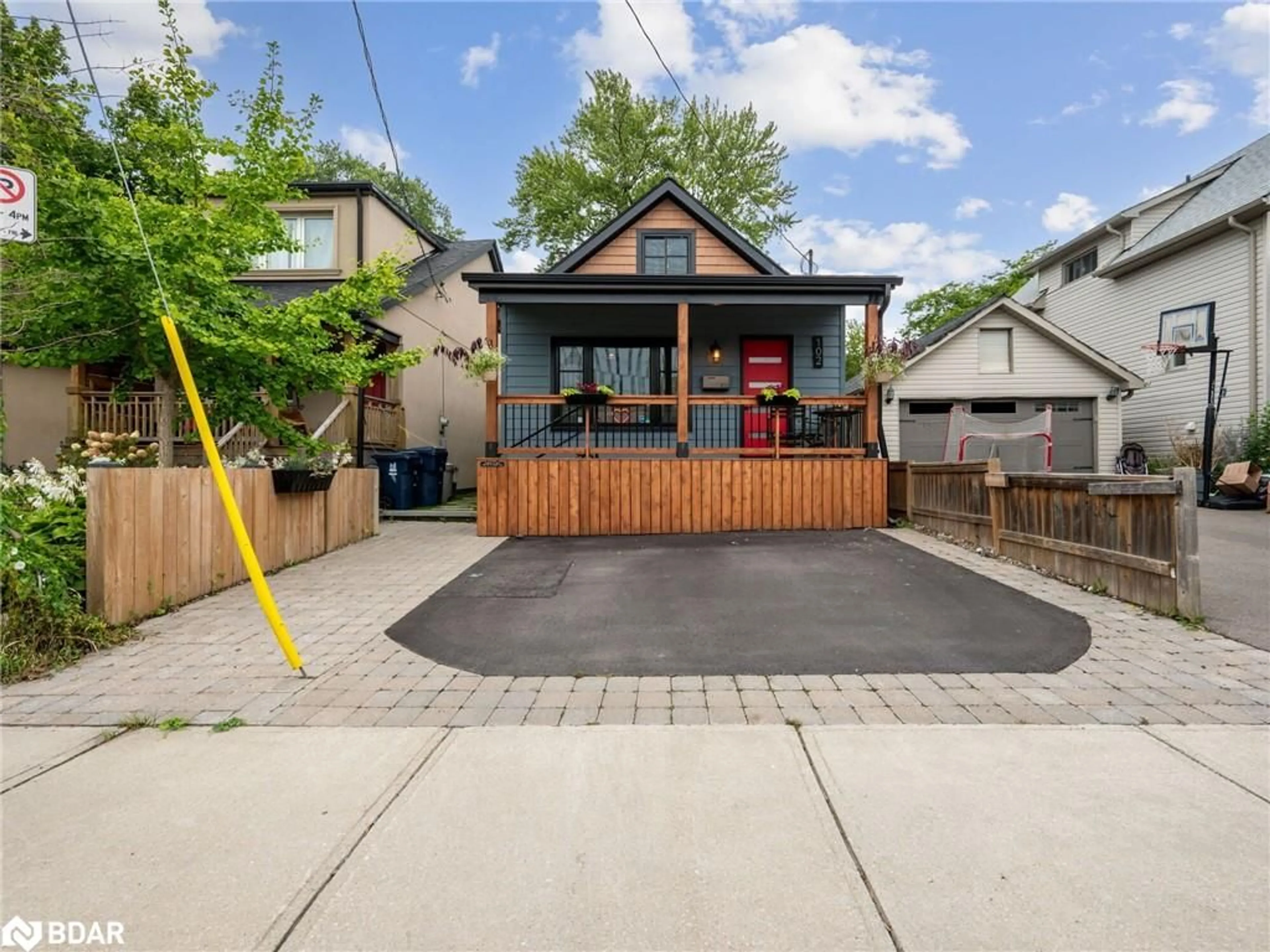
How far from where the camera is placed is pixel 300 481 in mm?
6633

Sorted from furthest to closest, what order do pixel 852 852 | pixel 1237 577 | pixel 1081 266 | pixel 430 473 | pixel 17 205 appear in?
pixel 1081 266 → pixel 430 473 → pixel 1237 577 → pixel 17 205 → pixel 852 852

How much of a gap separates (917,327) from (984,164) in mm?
22191

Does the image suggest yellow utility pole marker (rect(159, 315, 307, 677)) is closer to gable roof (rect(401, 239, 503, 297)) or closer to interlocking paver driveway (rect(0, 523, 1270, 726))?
interlocking paver driveway (rect(0, 523, 1270, 726))

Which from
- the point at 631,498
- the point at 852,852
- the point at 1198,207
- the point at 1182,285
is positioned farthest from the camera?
the point at 1198,207

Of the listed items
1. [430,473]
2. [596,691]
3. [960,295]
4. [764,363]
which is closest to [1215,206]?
[764,363]

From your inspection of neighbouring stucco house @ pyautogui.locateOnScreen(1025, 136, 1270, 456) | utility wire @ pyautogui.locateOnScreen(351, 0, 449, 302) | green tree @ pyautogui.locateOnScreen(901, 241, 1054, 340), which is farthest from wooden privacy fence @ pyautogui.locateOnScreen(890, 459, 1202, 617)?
green tree @ pyautogui.locateOnScreen(901, 241, 1054, 340)

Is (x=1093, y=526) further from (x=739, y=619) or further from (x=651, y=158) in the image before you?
(x=651, y=158)

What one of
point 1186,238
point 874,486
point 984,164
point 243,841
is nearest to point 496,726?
point 243,841

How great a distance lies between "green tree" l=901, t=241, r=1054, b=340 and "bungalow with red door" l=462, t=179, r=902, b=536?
20859 mm

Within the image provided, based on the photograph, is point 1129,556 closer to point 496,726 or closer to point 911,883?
point 911,883

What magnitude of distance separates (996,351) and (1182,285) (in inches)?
188

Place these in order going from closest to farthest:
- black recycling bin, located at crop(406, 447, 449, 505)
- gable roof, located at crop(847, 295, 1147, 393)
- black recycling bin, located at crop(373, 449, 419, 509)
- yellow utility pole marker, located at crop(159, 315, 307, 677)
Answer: yellow utility pole marker, located at crop(159, 315, 307, 677) < black recycling bin, located at crop(373, 449, 419, 509) < black recycling bin, located at crop(406, 447, 449, 505) < gable roof, located at crop(847, 295, 1147, 393)

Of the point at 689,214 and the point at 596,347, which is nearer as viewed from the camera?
the point at 596,347

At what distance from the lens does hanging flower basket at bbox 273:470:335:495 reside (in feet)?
21.1
